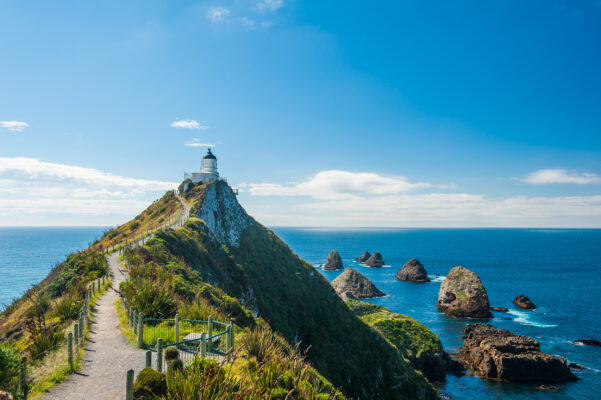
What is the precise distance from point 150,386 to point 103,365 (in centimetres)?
489

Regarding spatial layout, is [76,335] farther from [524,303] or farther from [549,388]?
[524,303]

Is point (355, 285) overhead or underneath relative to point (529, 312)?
overhead

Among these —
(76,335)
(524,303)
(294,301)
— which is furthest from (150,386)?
(524,303)

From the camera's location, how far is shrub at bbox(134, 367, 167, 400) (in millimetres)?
8039

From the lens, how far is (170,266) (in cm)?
2603

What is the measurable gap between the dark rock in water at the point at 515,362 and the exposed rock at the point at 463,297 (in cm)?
2186

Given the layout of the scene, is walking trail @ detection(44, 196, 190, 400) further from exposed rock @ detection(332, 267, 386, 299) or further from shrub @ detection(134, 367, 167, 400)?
exposed rock @ detection(332, 267, 386, 299)

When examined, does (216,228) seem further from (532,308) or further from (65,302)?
(532,308)

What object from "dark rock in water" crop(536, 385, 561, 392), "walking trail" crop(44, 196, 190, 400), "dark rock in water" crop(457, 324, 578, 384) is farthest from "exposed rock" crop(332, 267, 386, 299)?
"walking trail" crop(44, 196, 190, 400)

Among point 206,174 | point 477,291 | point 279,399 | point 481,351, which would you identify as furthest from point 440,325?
point 279,399

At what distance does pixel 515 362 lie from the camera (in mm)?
44031

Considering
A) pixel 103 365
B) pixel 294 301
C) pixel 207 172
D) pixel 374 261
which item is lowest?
pixel 374 261

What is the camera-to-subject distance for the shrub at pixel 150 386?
8039mm

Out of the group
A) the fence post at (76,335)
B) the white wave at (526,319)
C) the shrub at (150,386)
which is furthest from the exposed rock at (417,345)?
the shrub at (150,386)
